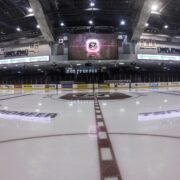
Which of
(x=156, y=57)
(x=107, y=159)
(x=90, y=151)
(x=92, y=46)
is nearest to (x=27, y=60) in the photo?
(x=92, y=46)

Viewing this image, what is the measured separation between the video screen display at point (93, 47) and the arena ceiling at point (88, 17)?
3.57ft

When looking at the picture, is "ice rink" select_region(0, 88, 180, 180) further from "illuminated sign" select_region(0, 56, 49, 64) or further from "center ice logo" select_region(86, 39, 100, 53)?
"illuminated sign" select_region(0, 56, 49, 64)

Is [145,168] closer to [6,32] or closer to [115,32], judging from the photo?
[115,32]

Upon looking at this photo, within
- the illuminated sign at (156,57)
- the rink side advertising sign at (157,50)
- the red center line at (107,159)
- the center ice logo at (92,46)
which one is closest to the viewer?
the red center line at (107,159)

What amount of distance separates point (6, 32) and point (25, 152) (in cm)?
2608

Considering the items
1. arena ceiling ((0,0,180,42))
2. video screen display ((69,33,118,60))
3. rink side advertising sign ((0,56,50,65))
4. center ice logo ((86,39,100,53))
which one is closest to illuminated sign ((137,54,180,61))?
arena ceiling ((0,0,180,42))

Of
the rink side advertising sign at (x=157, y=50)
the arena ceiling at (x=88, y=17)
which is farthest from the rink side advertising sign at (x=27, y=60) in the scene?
the rink side advertising sign at (x=157, y=50)

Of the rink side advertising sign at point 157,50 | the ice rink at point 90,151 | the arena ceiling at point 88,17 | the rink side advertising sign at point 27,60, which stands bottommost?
the ice rink at point 90,151

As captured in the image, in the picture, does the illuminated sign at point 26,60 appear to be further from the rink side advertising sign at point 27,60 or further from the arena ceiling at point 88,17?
the arena ceiling at point 88,17

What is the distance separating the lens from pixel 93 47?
24.9 m

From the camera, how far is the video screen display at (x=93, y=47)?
24859mm

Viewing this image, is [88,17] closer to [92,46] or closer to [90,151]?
[92,46]

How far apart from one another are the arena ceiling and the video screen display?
109 cm

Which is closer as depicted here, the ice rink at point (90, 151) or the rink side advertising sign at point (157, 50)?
the ice rink at point (90, 151)
